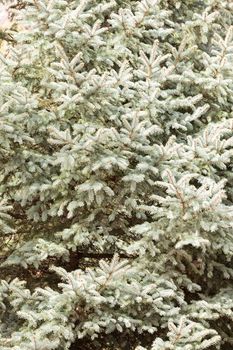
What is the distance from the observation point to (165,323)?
446 centimetres

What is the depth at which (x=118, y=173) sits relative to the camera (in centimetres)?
496

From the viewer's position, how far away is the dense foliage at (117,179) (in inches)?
169

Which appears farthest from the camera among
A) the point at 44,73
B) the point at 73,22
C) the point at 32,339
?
the point at 44,73

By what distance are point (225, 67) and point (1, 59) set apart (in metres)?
2.12

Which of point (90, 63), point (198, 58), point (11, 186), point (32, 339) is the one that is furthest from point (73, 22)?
point (32, 339)

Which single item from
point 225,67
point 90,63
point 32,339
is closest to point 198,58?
point 225,67

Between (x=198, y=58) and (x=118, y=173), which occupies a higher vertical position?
(x=198, y=58)

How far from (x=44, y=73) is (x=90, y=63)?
48cm

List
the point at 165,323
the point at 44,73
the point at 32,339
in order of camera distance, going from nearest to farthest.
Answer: the point at 32,339 → the point at 165,323 → the point at 44,73

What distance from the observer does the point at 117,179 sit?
16.3 ft

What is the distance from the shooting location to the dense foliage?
14.1 ft

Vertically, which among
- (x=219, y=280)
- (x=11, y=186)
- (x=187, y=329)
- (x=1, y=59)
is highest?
(x=1, y=59)

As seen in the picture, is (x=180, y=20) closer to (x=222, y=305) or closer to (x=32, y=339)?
(x=222, y=305)

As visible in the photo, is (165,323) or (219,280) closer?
(165,323)
